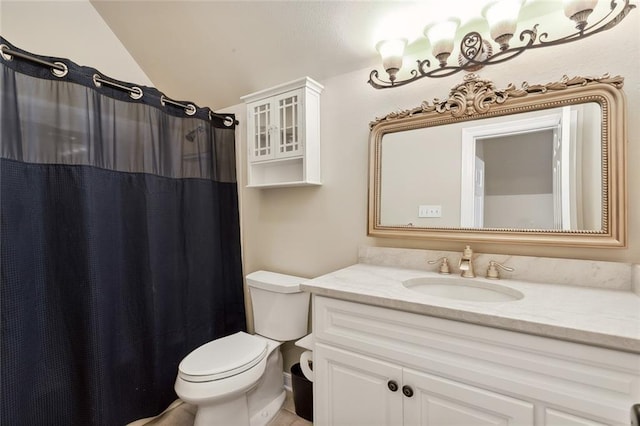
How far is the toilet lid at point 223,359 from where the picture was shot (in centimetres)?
129

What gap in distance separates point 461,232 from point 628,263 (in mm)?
547

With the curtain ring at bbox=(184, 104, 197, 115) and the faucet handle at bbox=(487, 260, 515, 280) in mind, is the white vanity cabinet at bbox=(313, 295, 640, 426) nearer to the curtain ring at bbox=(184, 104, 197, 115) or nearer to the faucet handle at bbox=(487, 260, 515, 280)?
the faucet handle at bbox=(487, 260, 515, 280)

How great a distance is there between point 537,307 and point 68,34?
8.94 feet

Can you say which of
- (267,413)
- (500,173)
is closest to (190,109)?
(500,173)

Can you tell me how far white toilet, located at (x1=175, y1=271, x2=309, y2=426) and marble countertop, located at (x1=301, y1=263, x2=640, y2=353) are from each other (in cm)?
56

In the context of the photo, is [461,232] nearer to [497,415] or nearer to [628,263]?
[628,263]

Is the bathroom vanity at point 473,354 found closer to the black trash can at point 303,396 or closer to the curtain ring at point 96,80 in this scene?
the black trash can at point 303,396

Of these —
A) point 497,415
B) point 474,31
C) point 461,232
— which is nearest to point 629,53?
point 474,31

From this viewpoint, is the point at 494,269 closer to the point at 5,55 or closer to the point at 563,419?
the point at 563,419

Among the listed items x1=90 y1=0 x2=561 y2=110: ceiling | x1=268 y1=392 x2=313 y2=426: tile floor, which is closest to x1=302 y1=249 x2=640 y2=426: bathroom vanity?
x1=268 y1=392 x2=313 y2=426: tile floor

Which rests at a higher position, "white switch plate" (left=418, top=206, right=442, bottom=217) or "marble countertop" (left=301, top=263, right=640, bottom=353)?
"white switch plate" (left=418, top=206, right=442, bottom=217)

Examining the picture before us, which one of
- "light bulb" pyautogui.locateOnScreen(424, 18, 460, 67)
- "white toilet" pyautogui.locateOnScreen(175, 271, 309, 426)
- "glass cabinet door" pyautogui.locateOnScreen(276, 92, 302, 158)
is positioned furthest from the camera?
"glass cabinet door" pyautogui.locateOnScreen(276, 92, 302, 158)

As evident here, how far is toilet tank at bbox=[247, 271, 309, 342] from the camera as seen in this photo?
1.65 m

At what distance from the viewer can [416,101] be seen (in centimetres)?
141
